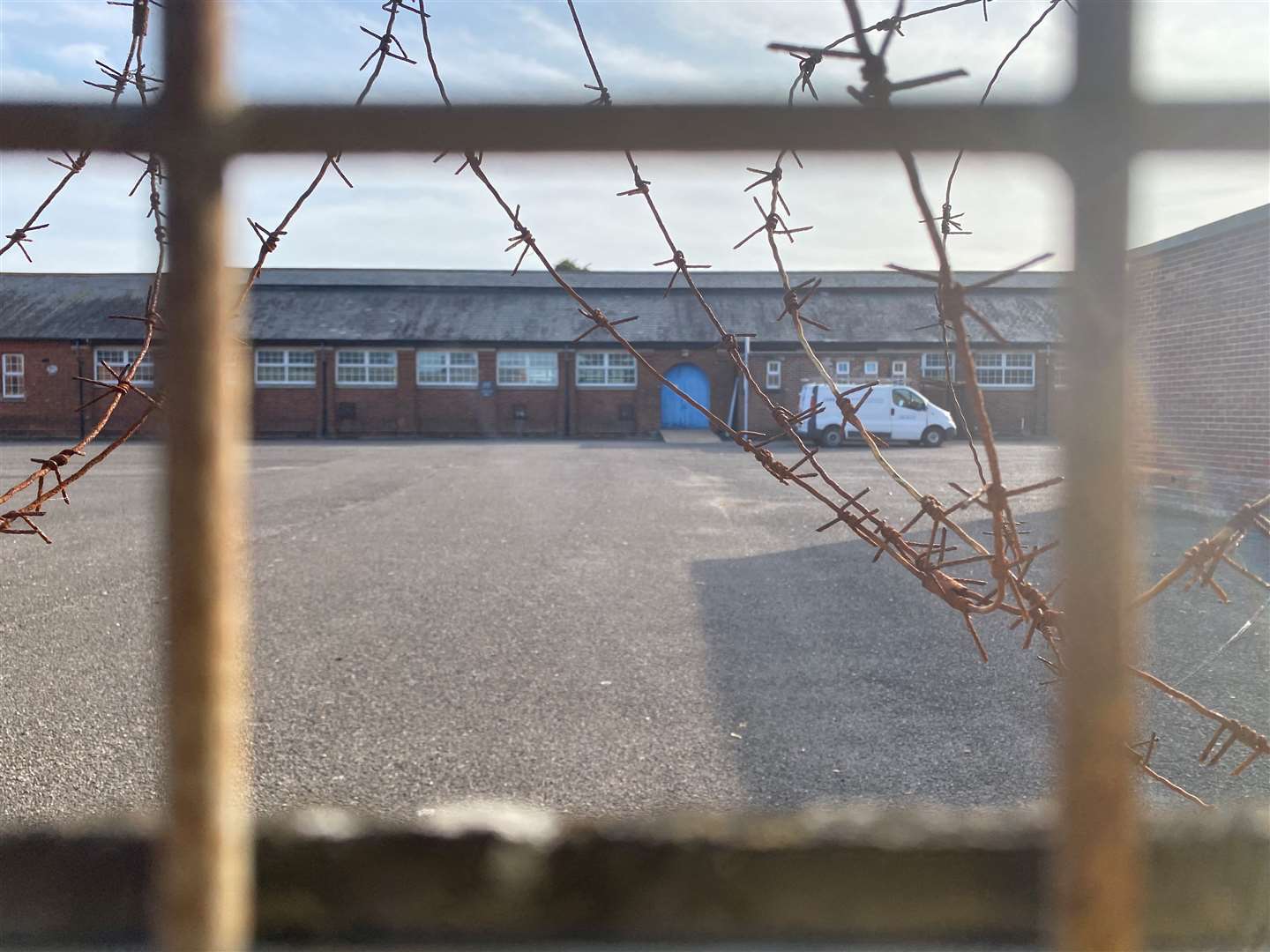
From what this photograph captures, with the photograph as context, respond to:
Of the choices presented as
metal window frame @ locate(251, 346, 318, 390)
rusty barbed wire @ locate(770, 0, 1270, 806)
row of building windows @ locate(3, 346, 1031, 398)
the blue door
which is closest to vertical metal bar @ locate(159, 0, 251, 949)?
rusty barbed wire @ locate(770, 0, 1270, 806)

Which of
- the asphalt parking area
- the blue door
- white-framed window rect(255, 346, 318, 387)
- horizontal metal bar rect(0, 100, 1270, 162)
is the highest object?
white-framed window rect(255, 346, 318, 387)

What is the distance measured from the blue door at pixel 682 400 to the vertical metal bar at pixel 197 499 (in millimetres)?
30420

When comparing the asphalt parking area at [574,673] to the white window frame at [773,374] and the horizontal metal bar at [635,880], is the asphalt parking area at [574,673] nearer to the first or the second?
the horizontal metal bar at [635,880]

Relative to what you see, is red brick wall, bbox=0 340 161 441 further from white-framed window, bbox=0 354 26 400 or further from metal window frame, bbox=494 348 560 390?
metal window frame, bbox=494 348 560 390

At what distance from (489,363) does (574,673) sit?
27430 millimetres

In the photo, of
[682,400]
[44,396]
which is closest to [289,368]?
[44,396]

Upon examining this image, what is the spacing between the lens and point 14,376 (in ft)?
101

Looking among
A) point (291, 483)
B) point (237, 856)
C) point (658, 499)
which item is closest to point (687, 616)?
point (237, 856)

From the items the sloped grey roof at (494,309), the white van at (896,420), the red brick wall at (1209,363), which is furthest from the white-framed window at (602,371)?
the red brick wall at (1209,363)

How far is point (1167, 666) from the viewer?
17.2 feet

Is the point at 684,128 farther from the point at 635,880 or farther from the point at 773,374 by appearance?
the point at 773,374

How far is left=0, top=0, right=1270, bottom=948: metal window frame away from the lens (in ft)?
1.96

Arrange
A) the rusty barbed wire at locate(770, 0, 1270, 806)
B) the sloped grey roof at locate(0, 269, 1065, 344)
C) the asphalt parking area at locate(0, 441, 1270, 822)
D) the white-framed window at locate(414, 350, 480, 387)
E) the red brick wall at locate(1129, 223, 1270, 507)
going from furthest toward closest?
the white-framed window at locate(414, 350, 480, 387) < the sloped grey roof at locate(0, 269, 1065, 344) < the red brick wall at locate(1129, 223, 1270, 507) < the asphalt parking area at locate(0, 441, 1270, 822) < the rusty barbed wire at locate(770, 0, 1270, 806)

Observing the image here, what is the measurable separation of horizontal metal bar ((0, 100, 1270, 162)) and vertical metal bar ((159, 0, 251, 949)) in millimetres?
24
